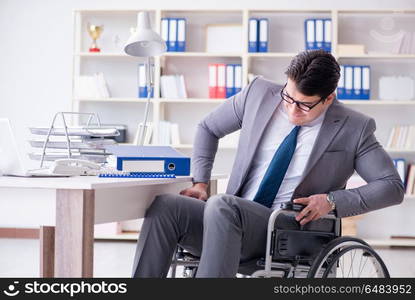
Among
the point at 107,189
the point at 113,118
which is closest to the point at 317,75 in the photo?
the point at 107,189

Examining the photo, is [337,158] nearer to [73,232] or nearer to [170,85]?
[73,232]

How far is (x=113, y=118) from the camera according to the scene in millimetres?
6082

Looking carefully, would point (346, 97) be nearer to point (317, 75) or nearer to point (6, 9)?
point (6, 9)

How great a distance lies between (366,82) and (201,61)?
131 cm

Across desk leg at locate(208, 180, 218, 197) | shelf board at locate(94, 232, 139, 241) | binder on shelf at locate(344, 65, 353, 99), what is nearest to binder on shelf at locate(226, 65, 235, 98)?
binder on shelf at locate(344, 65, 353, 99)

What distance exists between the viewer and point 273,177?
7.79ft

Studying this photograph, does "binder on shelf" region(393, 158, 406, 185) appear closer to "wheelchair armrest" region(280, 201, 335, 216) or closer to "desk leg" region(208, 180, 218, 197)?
"desk leg" region(208, 180, 218, 197)

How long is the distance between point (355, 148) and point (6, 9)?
14.7 feet

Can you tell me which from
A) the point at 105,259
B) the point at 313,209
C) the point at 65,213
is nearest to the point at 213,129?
the point at 313,209

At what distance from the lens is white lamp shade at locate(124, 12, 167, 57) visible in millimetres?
2918

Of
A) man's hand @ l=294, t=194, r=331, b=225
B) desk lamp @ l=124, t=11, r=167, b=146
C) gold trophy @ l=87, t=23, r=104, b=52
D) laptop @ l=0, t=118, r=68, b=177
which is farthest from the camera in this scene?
gold trophy @ l=87, t=23, r=104, b=52

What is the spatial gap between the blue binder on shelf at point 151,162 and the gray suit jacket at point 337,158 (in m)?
0.13

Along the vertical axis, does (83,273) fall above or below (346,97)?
below

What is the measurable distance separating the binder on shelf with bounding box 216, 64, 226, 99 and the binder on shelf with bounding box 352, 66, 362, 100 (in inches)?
38.9
